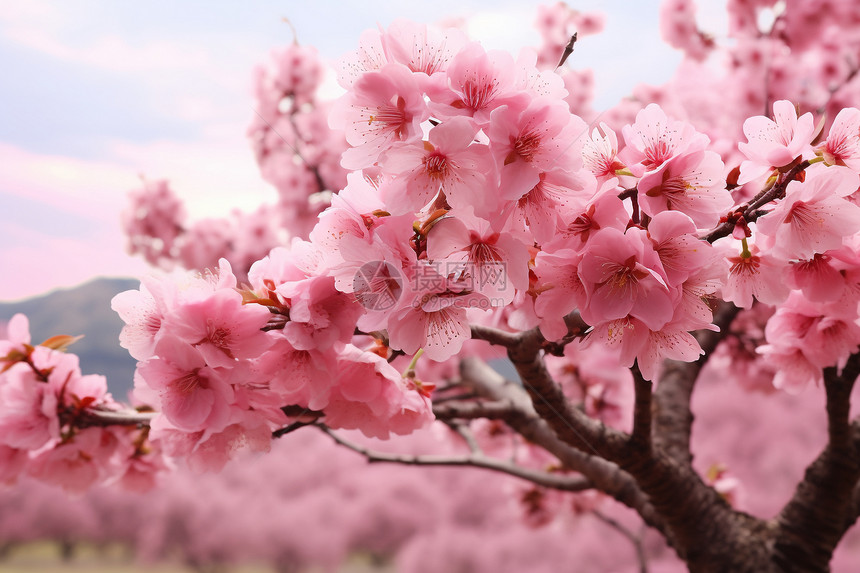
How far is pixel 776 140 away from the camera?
481mm

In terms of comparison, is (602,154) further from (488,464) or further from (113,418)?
(488,464)

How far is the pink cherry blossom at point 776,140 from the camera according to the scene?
46 cm

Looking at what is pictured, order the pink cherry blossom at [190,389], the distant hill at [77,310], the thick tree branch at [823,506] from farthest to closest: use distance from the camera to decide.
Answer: the distant hill at [77,310], the thick tree branch at [823,506], the pink cherry blossom at [190,389]

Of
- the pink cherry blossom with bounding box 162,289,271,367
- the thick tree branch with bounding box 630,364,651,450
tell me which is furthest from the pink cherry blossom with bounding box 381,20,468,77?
the thick tree branch with bounding box 630,364,651,450

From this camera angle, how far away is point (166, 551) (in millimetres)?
2367

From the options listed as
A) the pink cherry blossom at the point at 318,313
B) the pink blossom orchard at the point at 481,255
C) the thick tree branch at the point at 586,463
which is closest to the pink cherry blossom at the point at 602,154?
the pink blossom orchard at the point at 481,255

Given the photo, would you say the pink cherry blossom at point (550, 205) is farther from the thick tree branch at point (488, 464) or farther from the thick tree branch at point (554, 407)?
Answer: the thick tree branch at point (488, 464)

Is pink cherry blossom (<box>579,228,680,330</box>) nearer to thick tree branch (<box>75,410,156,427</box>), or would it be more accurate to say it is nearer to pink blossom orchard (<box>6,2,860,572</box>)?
pink blossom orchard (<box>6,2,860,572</box>)

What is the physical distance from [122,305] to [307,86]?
5.46ft

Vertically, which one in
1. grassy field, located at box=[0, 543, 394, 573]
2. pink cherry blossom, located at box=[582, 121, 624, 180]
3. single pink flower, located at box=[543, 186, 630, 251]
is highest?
pink cherry blossom, located at box=[582, 121, 624, 180]

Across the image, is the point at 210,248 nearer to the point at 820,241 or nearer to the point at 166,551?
the point at 166,551

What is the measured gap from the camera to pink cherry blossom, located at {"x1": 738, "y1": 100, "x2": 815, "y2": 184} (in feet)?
1.52

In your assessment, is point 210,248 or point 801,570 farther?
point 210,248

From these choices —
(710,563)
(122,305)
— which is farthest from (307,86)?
(710,563)
